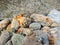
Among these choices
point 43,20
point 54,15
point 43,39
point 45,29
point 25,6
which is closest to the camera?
point 43,39

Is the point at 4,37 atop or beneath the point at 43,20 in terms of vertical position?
beneath

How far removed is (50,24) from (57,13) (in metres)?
0.27

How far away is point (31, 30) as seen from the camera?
178 cm

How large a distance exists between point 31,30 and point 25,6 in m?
0.62

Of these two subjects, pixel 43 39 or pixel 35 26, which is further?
pixel 35 26

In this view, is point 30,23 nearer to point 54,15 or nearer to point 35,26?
point 35,26

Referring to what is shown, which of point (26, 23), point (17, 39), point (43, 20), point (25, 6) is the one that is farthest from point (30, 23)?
point (25, 6)

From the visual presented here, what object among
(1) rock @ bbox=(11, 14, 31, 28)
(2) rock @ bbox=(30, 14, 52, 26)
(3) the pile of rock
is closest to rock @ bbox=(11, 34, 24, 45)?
(3) the pile of rock

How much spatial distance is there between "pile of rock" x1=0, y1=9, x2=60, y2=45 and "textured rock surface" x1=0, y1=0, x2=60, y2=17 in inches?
9.1

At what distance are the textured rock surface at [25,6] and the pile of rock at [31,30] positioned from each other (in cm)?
23

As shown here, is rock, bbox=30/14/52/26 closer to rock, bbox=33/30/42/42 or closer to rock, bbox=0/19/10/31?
rock, bbox=33/30/42/42

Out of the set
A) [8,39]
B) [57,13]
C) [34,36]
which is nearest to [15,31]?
[8,39]

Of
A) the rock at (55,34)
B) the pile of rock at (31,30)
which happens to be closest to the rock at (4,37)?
the pile of rock at (31,30)

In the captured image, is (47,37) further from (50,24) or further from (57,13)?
(57,13)
